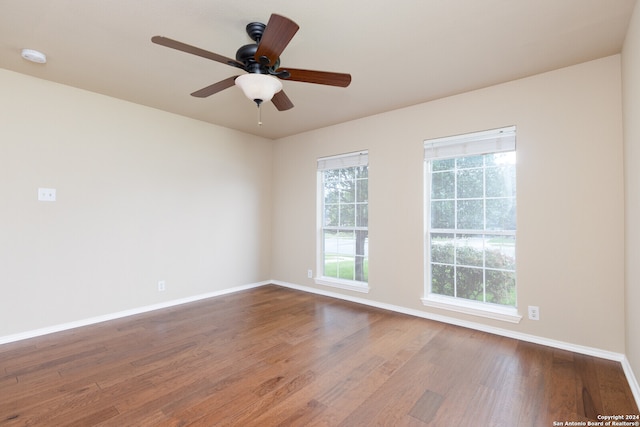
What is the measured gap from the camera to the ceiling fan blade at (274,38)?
5.18 feet

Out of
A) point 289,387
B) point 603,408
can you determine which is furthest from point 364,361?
point 603,408

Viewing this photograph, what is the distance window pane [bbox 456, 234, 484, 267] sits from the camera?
3.26m

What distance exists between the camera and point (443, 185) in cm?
353

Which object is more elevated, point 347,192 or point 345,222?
point 347,192

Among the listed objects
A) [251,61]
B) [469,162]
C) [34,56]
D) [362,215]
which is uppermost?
[34,56]

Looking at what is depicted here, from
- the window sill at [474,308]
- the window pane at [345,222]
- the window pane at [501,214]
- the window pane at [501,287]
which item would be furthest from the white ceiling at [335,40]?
the window sill at [474,308]

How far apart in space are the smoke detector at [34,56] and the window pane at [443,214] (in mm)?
3995

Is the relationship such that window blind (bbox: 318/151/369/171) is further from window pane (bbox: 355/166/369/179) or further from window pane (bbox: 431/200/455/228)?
window pane (bbox: 431/200/455/228)

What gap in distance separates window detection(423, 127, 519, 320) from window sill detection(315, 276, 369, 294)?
0.88 meters

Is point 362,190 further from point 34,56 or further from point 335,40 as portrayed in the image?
point 34,56

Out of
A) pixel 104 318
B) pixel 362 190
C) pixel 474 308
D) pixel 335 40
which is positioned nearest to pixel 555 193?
pixel 474 308

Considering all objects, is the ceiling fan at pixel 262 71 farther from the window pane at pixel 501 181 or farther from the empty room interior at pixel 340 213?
the window pane at pixel 501 181

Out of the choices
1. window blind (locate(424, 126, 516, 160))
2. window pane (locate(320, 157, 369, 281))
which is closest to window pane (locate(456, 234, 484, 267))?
window blind (locate(424, 126, 516, 160))

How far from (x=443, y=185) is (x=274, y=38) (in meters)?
2.56
